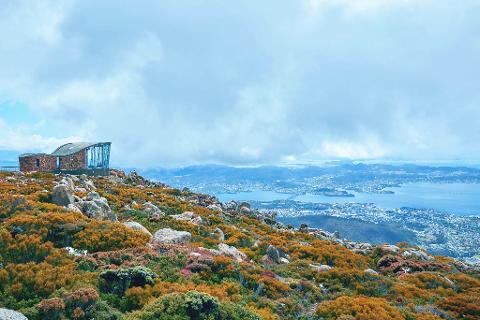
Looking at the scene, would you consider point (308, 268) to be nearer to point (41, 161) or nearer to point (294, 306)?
point (294, 306)

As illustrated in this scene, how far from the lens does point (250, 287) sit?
52.4 feet

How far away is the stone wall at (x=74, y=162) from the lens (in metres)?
45.8

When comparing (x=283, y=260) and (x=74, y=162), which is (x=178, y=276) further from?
(x=74, y=162)

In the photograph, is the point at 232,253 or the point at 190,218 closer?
the point at 232,253

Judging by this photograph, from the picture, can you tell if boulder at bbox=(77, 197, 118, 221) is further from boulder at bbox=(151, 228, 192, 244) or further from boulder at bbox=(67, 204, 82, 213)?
boulder at bbox=(151, 228, 192, 244)

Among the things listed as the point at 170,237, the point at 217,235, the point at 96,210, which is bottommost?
the point at 217,235

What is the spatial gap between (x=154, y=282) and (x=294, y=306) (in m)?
5.22

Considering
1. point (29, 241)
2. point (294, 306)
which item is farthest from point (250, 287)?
point (29, 241)

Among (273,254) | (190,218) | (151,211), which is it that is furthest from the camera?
(190,218)

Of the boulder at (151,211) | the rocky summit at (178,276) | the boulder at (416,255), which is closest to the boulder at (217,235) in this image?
the rocky summit at (178,276)

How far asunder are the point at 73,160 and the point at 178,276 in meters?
36.7

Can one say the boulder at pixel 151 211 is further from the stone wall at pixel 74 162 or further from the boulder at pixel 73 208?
the stone wall at pixel 74 162

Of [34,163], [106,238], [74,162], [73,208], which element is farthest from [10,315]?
[74,162]

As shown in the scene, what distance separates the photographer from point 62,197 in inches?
961
